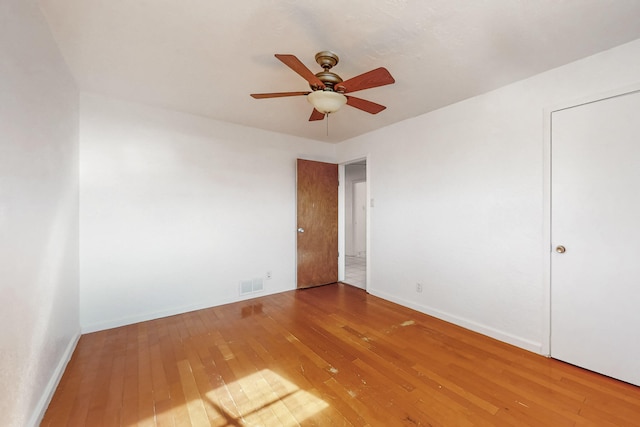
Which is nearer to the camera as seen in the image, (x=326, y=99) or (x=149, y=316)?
(x=326, y=99)

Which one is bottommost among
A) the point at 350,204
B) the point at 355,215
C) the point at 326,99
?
the point at 355,215

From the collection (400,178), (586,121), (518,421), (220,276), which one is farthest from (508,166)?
(220,276)

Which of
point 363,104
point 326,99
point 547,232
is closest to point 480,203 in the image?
point 547,232

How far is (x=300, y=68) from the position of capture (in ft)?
5.19

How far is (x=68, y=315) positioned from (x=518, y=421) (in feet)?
11.2

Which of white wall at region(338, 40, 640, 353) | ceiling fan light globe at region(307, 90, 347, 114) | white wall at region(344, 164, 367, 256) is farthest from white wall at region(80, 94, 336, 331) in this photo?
white wall at region(344, 164, 367, 256)

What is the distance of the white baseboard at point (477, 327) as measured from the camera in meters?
2.27

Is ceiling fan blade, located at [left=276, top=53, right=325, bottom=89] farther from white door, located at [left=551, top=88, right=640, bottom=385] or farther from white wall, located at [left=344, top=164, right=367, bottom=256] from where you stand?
white wall, located at [left=344, top=164, right=367, bottom=256]

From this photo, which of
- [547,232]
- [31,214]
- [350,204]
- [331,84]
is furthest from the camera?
[350,204]

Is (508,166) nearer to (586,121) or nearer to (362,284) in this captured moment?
(586,121)

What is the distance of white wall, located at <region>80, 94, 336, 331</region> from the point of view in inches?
105

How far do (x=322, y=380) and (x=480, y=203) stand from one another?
7.40ft

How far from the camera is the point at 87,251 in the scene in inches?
103

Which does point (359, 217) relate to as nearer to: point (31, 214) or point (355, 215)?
point (355, 215)
